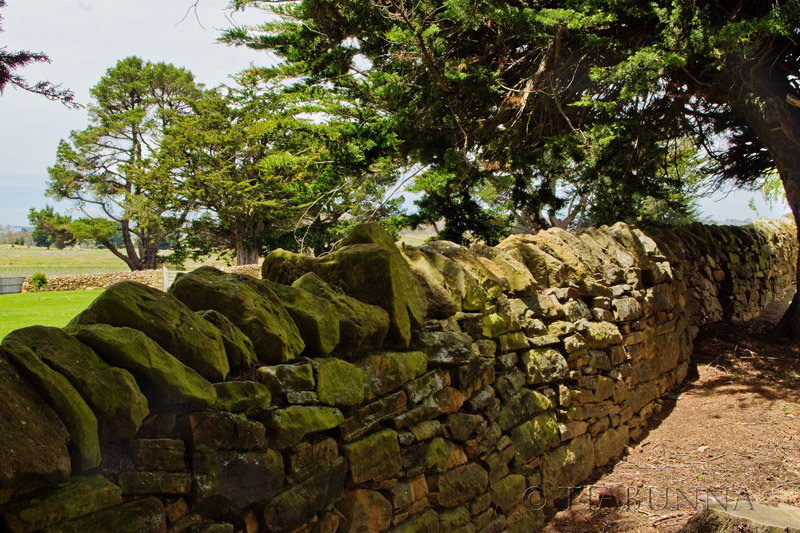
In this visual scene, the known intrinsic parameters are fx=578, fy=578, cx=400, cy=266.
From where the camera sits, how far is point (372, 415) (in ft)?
9.94

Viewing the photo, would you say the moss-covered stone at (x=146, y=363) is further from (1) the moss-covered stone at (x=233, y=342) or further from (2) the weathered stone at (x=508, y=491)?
(2) the weathered stone at (x=508, y=491)

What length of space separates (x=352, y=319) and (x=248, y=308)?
62 centimetres

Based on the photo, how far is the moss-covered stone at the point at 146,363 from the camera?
206 cm

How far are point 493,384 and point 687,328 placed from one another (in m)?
4.49

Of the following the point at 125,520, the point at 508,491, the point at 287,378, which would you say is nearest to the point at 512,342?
the point at 508,491

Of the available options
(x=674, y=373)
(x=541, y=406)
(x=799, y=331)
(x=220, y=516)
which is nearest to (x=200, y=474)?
(x=220, y=516)

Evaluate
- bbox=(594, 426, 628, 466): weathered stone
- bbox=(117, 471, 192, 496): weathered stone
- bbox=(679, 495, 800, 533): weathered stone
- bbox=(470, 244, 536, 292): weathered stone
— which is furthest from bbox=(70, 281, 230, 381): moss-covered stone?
bbox=(594, 426, 628, 466): weathered stone

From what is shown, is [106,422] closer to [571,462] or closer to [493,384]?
[493,384]

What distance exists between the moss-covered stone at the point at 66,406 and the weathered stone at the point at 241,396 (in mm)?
496

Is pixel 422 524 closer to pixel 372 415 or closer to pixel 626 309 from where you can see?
pixel 372 415

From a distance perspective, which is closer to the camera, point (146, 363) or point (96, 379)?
point (96, 379)

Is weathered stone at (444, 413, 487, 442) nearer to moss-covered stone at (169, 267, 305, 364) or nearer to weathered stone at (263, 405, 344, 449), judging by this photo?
weathered stone at (263, 405, 344, 449)

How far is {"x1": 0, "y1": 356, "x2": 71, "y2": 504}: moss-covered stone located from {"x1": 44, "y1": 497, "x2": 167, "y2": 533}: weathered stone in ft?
0.49

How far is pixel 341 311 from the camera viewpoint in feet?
10.2
